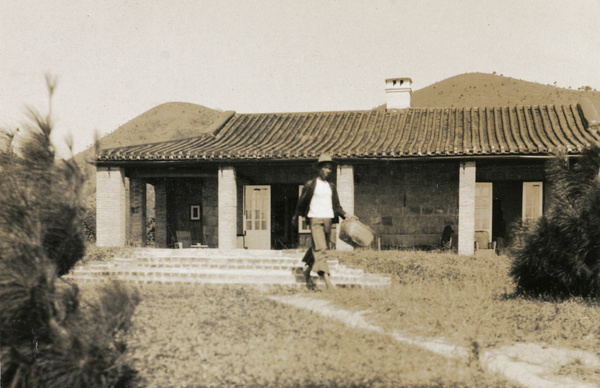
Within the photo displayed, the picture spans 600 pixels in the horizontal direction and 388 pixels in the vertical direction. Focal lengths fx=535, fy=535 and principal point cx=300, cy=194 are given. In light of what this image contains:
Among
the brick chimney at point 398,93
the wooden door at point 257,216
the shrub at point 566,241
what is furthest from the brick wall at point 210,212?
the shrub at point 566,241

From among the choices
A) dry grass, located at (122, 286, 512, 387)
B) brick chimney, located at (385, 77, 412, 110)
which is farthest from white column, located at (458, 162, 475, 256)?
dry grass, located at (122, 286, 512, 387)

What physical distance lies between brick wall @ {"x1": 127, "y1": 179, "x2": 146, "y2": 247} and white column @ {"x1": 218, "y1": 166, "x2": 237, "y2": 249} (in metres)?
3.50

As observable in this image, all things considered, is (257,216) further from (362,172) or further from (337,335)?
(337,335)

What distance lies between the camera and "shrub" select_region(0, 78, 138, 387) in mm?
3473

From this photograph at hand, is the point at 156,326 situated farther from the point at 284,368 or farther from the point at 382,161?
the point at 382,161

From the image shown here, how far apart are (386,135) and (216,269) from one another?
286 inches

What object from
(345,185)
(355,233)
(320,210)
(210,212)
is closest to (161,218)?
(210,212)

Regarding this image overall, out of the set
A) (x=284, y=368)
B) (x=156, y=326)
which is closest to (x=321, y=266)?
(x=156, y=326)

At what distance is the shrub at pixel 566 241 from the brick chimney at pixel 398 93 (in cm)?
1112

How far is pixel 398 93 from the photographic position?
18188 millimetres

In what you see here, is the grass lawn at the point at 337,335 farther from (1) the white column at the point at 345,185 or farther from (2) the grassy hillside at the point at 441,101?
(2) the grassy hillside at the point at 441,101

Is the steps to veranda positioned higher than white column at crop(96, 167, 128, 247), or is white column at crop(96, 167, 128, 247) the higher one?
white column at crop(96, 167, 128, 247)

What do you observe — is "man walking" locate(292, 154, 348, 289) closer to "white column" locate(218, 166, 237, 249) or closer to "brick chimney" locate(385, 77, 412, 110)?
"white column" locate(218, 166, 237, 249)

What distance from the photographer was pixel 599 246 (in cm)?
672
